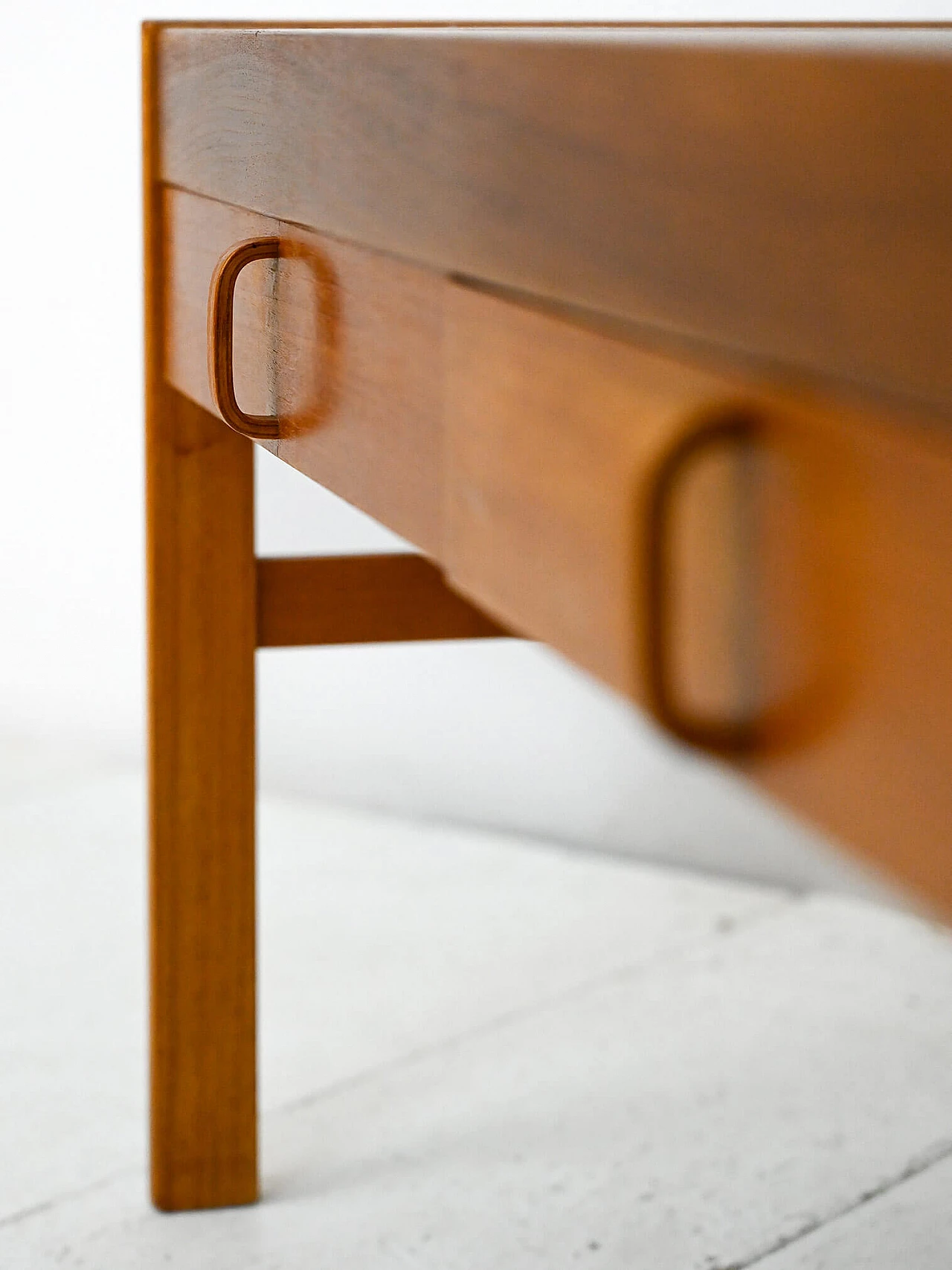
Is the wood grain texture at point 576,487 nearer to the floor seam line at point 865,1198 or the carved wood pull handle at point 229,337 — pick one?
the carved wood pull handle at point 229,337

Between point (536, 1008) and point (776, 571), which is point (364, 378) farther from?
point (536, 1008)

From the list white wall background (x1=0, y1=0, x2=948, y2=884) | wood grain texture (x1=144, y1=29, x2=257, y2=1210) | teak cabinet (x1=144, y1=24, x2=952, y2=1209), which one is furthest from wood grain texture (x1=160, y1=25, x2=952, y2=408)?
white wall background (x1=0, y1=0, x2=948, y2=884)

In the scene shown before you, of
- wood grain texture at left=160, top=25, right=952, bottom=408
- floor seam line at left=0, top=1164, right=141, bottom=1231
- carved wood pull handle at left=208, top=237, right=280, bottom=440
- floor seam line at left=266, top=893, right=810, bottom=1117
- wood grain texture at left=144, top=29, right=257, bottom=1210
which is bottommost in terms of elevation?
floor seam line at left=266, top=893, right=810, bottom=1117

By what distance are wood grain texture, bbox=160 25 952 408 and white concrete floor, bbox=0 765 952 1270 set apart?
0.80 metres

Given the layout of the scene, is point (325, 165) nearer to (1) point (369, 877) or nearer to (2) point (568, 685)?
(1) point (369, 877)

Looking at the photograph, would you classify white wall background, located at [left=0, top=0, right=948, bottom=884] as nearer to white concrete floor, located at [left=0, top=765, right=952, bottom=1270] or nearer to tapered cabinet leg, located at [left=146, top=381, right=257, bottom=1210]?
white concrete floor, located at [left=0, top=765, right=952, bottom=1270]

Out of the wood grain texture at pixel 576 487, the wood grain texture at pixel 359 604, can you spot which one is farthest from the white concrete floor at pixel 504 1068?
the wood grain texture at pixel 576 487

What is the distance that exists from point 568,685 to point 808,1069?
76 cm

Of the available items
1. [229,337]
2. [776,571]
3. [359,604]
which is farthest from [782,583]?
[359,604]

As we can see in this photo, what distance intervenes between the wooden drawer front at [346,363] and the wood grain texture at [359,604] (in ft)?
0.94

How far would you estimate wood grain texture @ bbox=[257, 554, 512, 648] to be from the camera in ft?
3.66

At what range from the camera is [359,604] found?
1.12 meters

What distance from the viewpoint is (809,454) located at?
0.28 m

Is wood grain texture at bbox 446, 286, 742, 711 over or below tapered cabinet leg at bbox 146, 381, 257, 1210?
over
